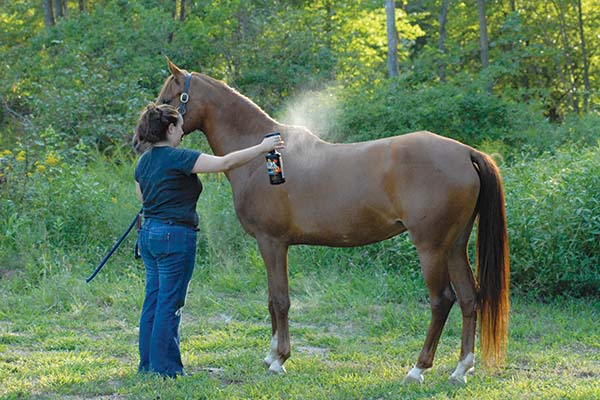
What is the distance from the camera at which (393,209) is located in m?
4.79

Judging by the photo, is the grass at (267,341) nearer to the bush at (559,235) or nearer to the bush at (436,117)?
the bush at (559,235)

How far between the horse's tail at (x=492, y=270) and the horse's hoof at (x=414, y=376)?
0.45 m

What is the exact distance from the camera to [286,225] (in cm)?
506

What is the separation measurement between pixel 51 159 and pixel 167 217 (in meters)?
4.83

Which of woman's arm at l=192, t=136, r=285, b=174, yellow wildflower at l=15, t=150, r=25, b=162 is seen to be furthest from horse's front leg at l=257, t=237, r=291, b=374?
yellow wildflower at l=15, t=150, r=25, b=162

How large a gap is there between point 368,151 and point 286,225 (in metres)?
0.77

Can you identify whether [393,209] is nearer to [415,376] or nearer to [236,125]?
[415,376]

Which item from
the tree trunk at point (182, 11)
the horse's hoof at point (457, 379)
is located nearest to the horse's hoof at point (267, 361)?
the horse's hoof at point (457, 379)

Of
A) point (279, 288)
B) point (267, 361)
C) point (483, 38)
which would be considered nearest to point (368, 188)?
point (279, 288)

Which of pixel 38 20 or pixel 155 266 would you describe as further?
pixel 38 20

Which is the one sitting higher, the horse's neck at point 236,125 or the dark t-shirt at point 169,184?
the horse's neck at point 236,125

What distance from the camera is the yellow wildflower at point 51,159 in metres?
9.04

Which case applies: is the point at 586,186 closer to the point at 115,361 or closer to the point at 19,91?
the point at 115,361

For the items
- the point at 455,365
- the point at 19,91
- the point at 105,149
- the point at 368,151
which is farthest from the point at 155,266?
the point at 19,91
